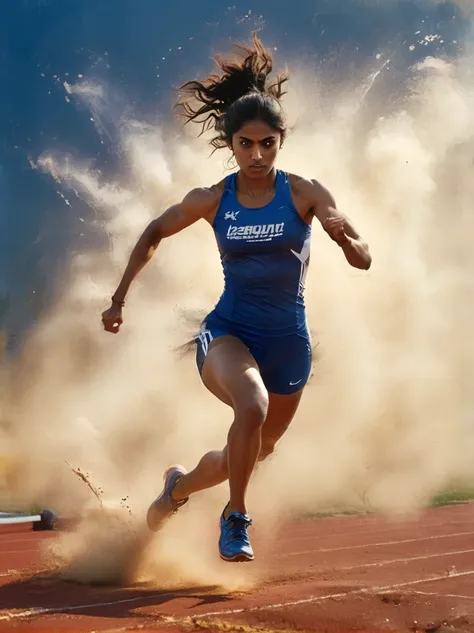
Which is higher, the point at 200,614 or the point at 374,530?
the point at 374,530

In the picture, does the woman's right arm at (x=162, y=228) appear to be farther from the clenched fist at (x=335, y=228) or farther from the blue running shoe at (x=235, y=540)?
the blue running shoe at (x=235, y=540)

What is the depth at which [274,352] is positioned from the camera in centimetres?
450

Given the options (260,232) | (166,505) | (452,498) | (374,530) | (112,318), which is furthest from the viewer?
(452,498)

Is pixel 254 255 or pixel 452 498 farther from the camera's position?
pixel 452 498

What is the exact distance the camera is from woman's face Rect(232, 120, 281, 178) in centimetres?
439

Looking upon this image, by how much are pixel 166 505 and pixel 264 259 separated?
1627 millimetres

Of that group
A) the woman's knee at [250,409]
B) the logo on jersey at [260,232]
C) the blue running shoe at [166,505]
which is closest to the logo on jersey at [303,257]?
the logo on jersey at [260,232]

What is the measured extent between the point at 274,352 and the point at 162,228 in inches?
33.5

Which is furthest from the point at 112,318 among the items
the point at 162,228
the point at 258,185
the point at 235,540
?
the point at 235,540

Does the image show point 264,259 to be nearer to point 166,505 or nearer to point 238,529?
point 238,529

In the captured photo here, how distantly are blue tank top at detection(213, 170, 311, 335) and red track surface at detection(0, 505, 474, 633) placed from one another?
1286mm

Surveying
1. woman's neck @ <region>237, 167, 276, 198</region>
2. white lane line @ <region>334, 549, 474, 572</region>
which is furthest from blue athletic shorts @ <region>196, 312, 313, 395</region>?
white lane line @ <region>334, 549, 474, 572</region>

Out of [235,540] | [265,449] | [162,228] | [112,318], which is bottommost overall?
[235,540]

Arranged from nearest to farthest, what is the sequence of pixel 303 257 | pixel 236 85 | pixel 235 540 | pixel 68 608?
pixel 235 540
pixel 68 608
pixel 303 257
pixel 236 85
